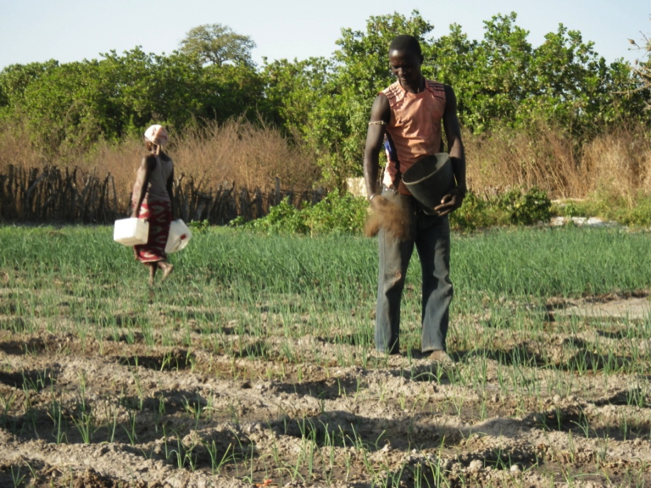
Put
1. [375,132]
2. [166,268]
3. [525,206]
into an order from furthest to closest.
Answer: [525,206] → [166,268] → [375,132]

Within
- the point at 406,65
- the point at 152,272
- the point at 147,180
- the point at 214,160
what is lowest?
the point at 152,272

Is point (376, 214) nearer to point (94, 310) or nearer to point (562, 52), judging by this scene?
point (94, 310)

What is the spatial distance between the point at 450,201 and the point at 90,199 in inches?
492

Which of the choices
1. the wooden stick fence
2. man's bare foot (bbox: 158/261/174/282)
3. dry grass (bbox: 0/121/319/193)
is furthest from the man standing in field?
dry grass (bbox: 0/121/319/193)

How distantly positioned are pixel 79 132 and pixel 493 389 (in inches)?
904

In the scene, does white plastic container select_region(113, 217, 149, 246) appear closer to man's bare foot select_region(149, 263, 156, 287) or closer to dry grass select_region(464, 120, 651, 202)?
man's bare foot select_region(149, 263, 156, 287)

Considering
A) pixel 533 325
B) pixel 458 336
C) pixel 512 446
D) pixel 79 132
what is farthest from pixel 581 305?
pixel 79 132

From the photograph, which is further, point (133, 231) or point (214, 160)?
point (214, 160)

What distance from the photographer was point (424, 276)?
174 inches

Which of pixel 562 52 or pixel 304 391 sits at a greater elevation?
pixel 562 52

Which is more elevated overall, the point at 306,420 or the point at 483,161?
the point at 483,161

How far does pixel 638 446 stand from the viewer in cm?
293

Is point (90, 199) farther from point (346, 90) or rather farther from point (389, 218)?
point (389, 218)

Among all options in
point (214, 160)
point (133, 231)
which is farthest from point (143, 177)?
point (214, 160)
